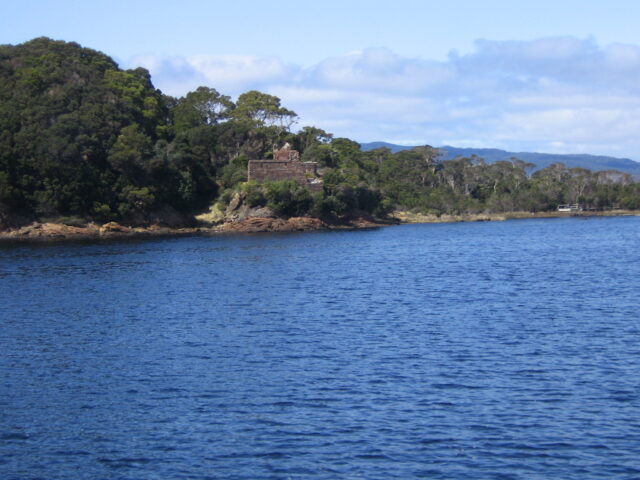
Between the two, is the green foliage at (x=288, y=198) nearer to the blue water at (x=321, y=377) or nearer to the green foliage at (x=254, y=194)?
the green foliage at (x=254, y=194)

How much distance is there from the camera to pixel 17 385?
22.2m

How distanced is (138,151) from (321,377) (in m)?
67.9

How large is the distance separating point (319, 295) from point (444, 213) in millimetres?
92252

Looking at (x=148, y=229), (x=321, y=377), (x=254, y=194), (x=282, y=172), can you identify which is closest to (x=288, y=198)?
(x=254, y=194)

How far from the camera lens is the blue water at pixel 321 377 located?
16453 millimetres

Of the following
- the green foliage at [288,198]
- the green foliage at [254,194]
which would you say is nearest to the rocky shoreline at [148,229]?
the green foliage at [288,198]

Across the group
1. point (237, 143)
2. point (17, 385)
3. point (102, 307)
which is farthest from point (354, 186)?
Result: point (17, 385)

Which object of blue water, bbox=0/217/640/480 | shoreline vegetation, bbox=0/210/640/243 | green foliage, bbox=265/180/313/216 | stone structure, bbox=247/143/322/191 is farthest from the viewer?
stone structure, bbox=247/143/322/191

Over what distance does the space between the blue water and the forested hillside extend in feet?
120

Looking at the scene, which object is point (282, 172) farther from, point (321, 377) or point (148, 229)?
point (321, 377)

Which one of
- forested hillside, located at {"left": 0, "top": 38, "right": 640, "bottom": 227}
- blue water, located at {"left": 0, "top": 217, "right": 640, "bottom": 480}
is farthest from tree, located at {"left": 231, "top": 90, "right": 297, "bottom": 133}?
blue water, located at {"left": 0, "top": 217, "right": 640, "bottom": 480}

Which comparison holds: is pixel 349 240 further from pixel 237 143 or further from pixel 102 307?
pixel 102 307

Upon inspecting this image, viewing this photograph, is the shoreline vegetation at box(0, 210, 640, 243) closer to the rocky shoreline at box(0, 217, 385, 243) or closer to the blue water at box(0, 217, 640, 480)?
the rocky shoreline at box(0, 217, 385, 243)

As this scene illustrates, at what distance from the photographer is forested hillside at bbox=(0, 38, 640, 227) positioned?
79.4 m
